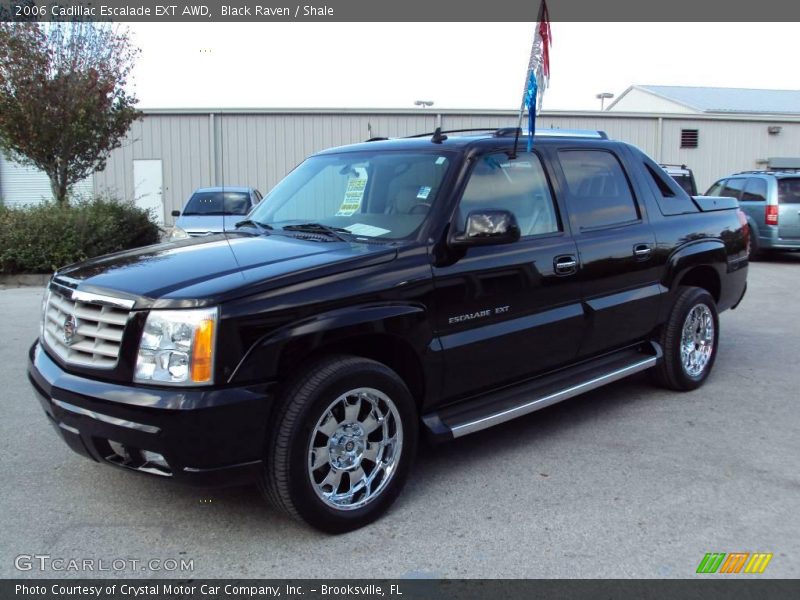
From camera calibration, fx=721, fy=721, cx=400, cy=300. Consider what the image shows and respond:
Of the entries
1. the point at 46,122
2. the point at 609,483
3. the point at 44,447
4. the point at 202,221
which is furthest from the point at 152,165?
the point at 609,483

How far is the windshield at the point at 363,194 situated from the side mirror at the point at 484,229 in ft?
0.89

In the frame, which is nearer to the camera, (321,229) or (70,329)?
(70,329)

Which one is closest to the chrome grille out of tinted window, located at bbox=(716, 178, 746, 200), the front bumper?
the front bumper

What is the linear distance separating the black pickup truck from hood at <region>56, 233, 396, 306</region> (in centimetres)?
1

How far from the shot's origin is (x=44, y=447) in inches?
177

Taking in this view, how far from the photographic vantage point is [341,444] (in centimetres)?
343

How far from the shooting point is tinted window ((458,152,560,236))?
4.18 meters

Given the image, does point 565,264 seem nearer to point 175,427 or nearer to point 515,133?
point 515,133

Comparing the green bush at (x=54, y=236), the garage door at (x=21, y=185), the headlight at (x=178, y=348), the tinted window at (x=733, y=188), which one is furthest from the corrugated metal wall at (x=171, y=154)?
the headlight at (x=178, y=348)

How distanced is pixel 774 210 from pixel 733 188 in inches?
58.3

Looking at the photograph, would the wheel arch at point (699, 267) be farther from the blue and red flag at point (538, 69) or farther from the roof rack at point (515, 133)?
the blue and red flag at point (538, 69)

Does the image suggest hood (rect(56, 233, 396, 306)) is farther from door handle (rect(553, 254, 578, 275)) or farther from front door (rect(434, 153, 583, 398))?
door handle (rect(553, 254, 578, 275))

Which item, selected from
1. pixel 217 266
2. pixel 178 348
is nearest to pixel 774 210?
pixel 217 266

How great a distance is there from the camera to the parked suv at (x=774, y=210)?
14.2m
